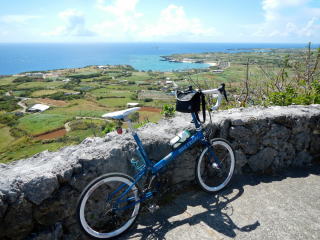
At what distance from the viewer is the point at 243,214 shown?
334cm

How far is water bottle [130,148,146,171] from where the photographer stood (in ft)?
9.90

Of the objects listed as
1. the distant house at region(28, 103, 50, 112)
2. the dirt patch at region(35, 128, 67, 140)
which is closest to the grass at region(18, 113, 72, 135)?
the dirt patch at region(35, 128, 67, 140)

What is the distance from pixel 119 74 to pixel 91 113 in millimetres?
45233

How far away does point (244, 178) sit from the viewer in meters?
4.21

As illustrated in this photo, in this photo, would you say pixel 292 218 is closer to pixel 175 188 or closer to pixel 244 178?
pixel 244 178

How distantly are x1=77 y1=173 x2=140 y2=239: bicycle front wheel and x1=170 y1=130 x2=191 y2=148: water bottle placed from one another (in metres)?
0.73

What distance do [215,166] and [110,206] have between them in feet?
5.29

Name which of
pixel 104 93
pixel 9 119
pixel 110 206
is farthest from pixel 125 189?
pixel 104 93

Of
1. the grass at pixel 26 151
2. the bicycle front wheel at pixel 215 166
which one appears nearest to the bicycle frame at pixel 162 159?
the bicycle front wheel at pixel 215 166

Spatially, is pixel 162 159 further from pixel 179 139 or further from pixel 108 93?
pixel 108 93

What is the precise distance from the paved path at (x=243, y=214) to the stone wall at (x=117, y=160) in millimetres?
368

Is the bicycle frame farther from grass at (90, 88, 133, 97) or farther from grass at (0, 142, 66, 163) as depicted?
grass at (90, 88, 133, 97)

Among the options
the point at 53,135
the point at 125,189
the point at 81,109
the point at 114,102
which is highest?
the point at 125,189

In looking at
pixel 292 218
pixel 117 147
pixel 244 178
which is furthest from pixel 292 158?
pixel 117 147
